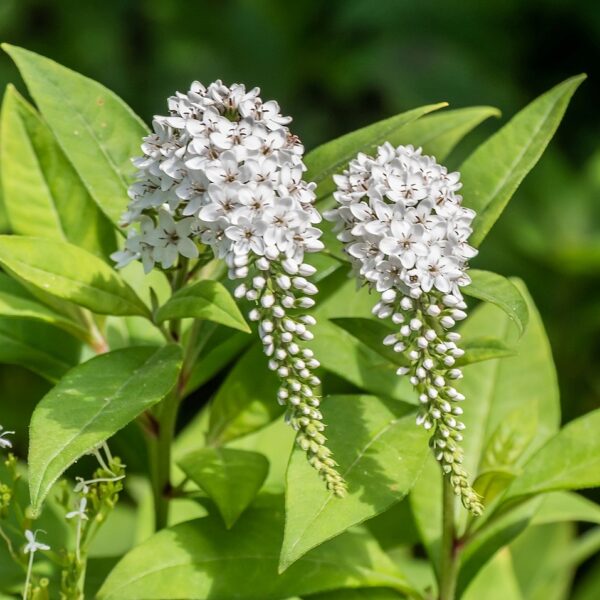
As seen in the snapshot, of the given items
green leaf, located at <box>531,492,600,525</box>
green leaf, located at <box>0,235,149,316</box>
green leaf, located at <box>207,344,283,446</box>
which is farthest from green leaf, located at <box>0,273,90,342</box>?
green leaf, located at <box>531,492,600,525</box>

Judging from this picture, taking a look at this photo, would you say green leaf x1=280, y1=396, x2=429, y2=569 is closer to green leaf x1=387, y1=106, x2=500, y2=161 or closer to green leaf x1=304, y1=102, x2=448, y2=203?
green leaf x1=304, y1=102, x2=448, y2=203

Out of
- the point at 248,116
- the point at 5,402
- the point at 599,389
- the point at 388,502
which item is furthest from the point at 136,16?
the point at 388,502

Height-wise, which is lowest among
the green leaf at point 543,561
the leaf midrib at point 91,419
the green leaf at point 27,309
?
the green leaf at point 543,561

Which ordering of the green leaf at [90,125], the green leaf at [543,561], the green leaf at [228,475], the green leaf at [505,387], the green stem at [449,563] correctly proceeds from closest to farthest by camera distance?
the green leaf at [228,475], the green stem at [449,563], the green leaf at [90,125], the green leaf at [505,387], the green leaf at [543,561]

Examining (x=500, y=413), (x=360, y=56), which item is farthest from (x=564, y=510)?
(x=360, y=56)

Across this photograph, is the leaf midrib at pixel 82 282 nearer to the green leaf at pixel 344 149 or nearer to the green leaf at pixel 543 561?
the green leaf at pixel 344 149

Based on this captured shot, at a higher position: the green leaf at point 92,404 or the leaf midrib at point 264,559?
the green leaf at point 92,404

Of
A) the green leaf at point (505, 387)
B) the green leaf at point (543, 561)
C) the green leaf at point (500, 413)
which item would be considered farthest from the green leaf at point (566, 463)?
the green leaf at point (543, 561)
